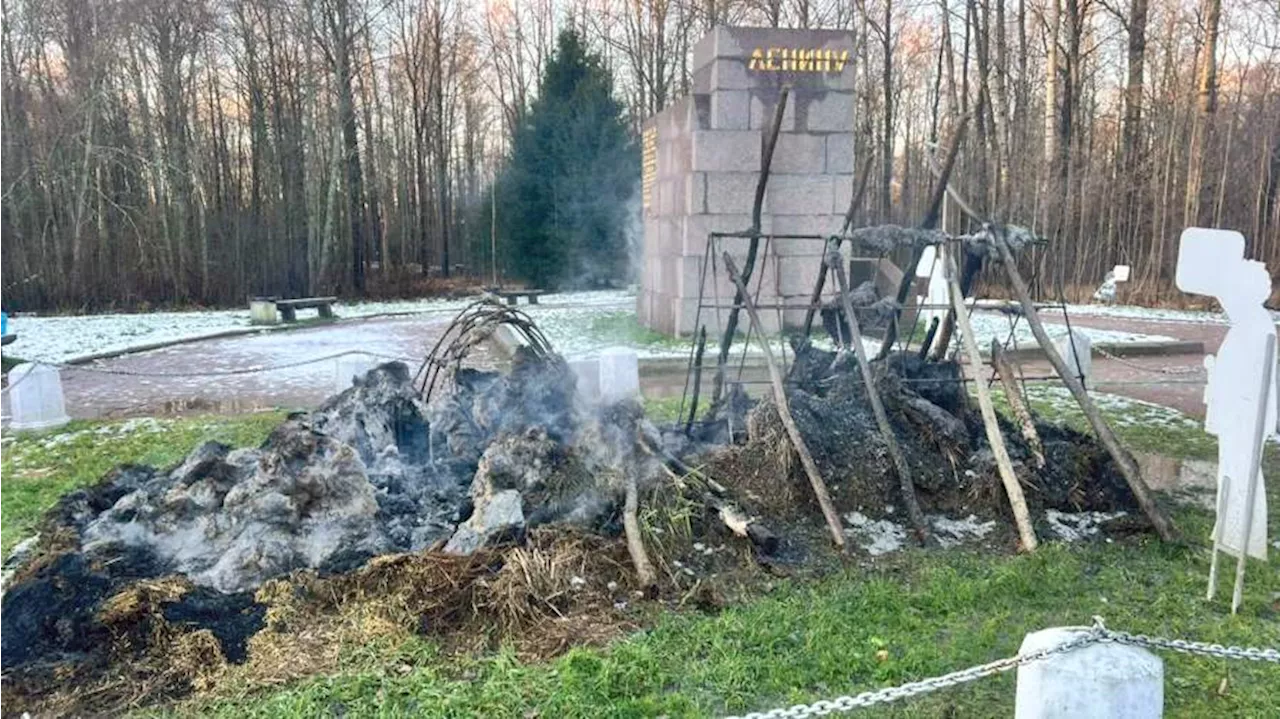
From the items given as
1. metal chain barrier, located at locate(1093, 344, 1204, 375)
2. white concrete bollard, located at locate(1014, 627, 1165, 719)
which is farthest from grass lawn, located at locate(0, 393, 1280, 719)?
metal chain barrier, located at locate(1093, 344, 1204, 375)

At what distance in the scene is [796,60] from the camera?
41.0ft

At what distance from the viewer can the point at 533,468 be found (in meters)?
5.11

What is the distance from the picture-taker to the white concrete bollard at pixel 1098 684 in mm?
2039

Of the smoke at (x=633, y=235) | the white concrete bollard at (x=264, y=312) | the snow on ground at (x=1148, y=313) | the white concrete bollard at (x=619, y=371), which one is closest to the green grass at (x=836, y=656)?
the white concrete bollard at (x=619, y=371)

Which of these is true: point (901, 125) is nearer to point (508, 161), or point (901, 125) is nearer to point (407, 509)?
point (508, 161)

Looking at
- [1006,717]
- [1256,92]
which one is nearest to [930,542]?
[1006,717]

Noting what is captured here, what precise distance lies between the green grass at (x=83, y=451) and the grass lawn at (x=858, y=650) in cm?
84

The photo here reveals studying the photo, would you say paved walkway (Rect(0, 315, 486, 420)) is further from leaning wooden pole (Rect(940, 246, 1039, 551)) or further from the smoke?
the smoke

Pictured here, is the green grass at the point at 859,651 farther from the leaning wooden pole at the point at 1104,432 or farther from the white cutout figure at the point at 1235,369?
the white cutout figure at the point at 1235,369

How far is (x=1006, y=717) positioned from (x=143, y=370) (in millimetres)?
11976

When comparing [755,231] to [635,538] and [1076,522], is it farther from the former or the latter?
[1076,522]

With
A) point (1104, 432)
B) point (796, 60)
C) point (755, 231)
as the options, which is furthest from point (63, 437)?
point (796, 60)

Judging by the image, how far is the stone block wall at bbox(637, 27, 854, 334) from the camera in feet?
40.9

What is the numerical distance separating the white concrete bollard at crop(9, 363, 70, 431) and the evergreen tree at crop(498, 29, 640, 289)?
1906cm
